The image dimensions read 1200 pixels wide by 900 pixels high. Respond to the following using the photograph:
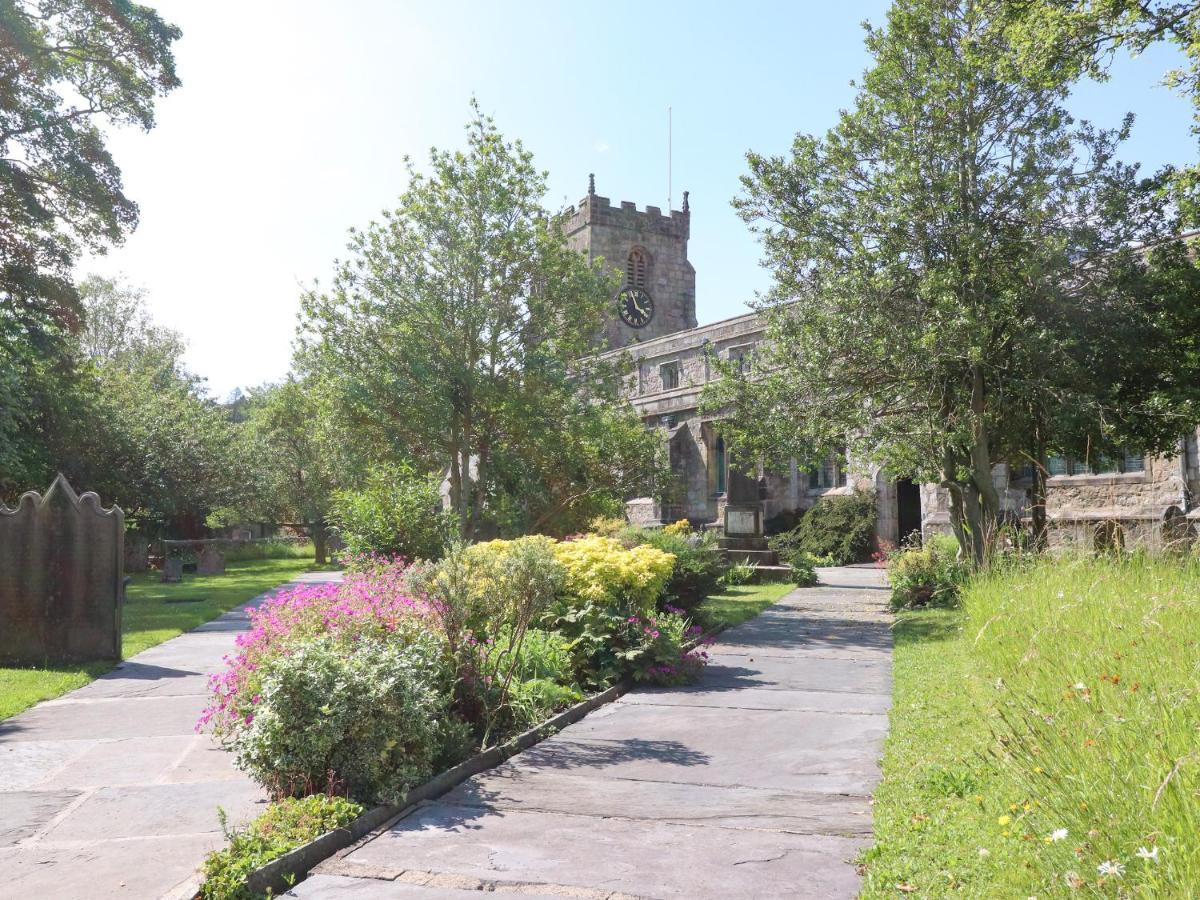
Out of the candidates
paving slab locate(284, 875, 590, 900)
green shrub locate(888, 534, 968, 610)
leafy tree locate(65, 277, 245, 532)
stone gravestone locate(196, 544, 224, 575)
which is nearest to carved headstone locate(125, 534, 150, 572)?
leafy tree locate(65, 277, 245, 532)

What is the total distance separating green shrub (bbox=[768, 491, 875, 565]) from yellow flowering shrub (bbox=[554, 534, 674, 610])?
748 inches

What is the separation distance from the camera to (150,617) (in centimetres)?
1595

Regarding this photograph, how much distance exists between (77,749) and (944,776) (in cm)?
579

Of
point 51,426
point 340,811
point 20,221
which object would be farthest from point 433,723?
point 51,426

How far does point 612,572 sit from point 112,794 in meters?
5.28

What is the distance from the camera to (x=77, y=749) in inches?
267

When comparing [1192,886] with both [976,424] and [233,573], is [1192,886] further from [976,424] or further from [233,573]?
[233,573]

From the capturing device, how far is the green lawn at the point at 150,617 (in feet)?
29.8

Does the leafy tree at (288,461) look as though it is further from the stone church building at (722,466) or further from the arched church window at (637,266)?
Result: the arched church window at (637,266)

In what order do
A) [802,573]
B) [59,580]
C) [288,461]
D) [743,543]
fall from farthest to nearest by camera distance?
[288,461] < [743,543] < [802,573] < [59,580]

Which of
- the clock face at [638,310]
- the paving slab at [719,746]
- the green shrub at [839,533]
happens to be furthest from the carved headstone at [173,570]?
the clock face at [638,310]

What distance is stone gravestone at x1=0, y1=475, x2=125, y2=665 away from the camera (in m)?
10.5

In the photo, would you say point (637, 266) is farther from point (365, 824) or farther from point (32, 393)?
point (365, 824)

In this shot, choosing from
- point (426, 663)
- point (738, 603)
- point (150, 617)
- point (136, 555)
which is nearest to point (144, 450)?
point (136, 555)
